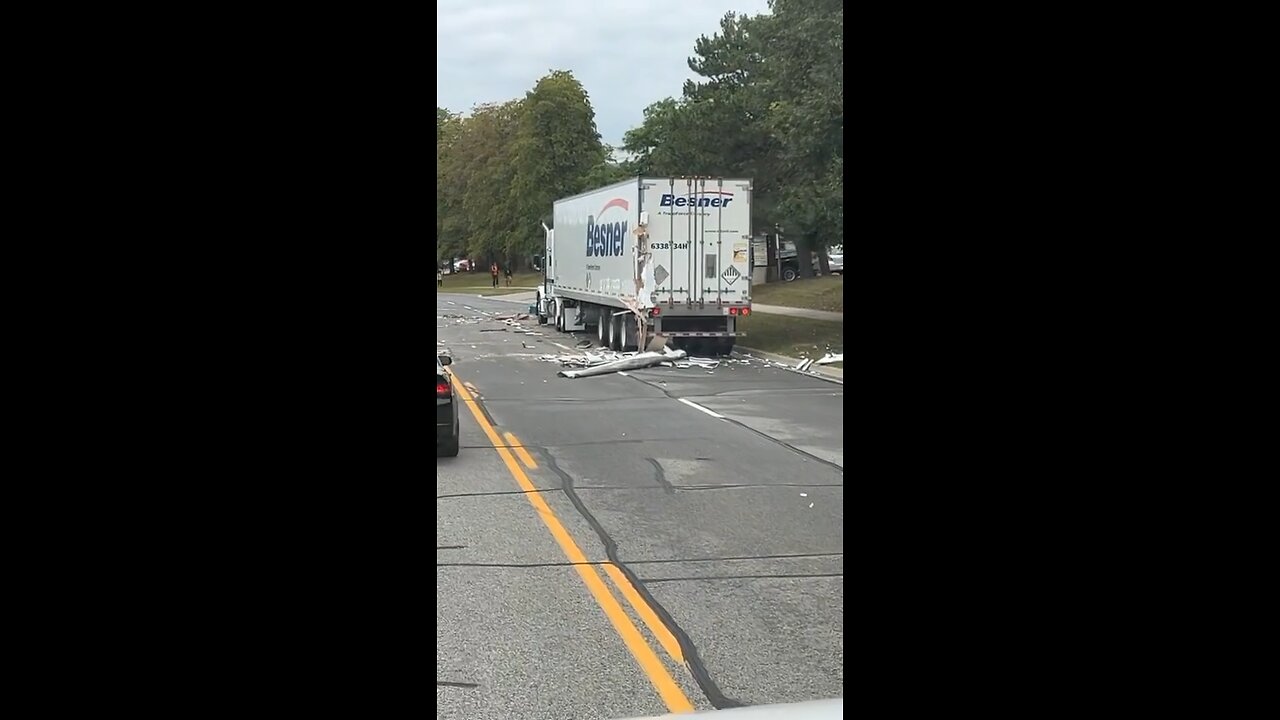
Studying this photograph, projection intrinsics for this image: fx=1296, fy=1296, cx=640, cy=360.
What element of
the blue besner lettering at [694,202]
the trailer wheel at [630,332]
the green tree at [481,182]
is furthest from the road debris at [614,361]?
the green tree at [481,182]

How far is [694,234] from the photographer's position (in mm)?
23859

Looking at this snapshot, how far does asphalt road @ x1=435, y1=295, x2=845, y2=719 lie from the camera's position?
18.4 ft

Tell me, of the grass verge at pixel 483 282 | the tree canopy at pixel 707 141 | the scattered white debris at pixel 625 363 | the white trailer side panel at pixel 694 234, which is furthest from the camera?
the grass verge at pixel 483 282

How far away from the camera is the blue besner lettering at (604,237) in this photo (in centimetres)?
2517

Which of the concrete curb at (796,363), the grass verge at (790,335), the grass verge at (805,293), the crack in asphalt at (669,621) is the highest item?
the grass verge at (805,293)

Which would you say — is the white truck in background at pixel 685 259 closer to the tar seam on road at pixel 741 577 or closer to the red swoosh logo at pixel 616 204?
the red swoosh logo at pixel 616 204

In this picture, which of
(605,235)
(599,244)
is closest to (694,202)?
(605,235)

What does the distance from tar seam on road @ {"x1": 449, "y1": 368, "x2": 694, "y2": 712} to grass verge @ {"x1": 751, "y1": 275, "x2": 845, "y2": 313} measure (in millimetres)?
25802

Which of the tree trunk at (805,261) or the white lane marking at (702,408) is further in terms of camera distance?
the tree trunk at (805,261)

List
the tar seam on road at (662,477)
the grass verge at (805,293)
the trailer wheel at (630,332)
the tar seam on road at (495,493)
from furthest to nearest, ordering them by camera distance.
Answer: the grass verge at (805,293), the trailer wheel at (630,332), the tar seam on road at (662,477), the tar seam on road at (495,493)

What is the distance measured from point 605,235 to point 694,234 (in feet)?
10.4

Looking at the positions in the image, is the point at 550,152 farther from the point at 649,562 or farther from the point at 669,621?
the point at 669,621
